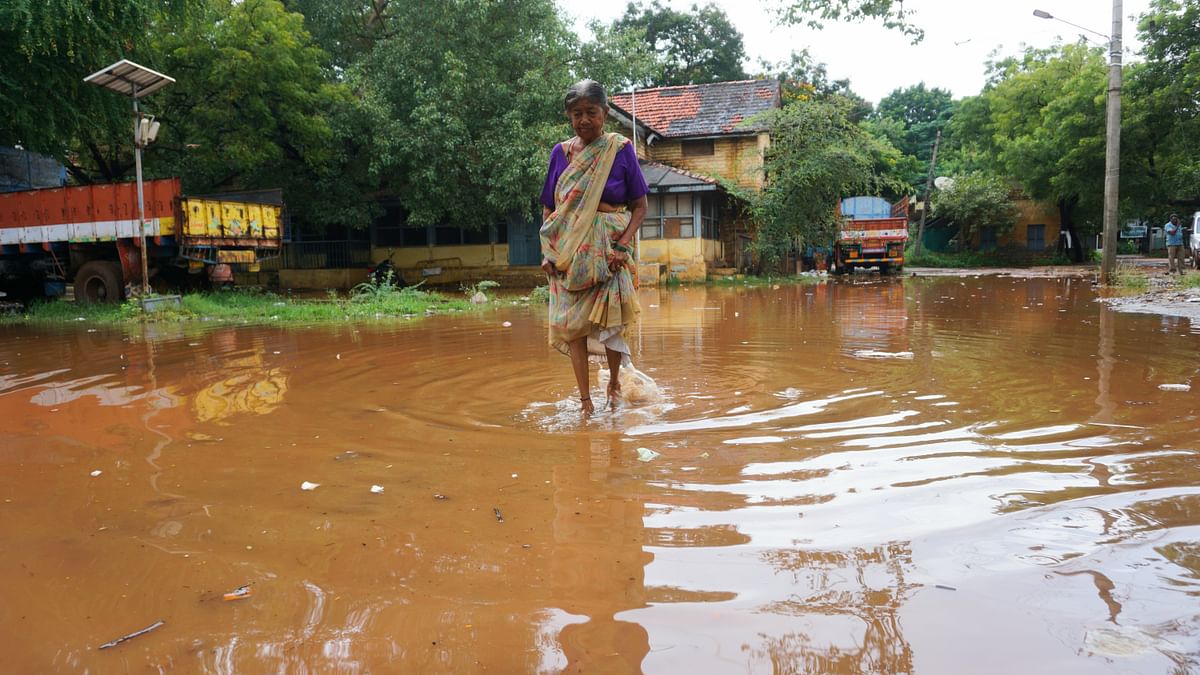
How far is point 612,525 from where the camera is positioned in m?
2.55

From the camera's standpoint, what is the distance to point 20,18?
885 cm

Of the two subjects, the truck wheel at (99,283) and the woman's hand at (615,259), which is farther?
the truck wheel at (99,283)

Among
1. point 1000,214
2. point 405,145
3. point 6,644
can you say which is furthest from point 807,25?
point 1000,214

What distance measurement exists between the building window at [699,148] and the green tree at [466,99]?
238 inches

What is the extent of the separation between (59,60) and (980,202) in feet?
116

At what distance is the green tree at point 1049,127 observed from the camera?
26.7m

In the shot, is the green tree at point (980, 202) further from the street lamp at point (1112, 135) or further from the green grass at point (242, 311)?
the green grass at point (242, 311)

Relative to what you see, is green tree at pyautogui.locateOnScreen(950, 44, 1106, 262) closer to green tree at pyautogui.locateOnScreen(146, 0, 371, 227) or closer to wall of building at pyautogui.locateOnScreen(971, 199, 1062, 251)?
wall of building at pyautogui.locateOnScreen(971, 199, 1062, 251)

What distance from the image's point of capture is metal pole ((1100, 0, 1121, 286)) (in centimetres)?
1436

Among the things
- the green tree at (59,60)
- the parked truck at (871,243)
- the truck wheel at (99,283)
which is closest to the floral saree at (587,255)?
the green tree at (59,60)

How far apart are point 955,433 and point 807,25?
33.9 ft

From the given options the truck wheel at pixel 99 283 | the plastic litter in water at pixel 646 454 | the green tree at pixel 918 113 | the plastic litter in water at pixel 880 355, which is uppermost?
the green tree at pixel 918 113

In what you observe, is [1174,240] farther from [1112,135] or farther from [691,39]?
[691,39]

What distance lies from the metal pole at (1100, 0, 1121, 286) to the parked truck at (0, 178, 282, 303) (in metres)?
16.1
